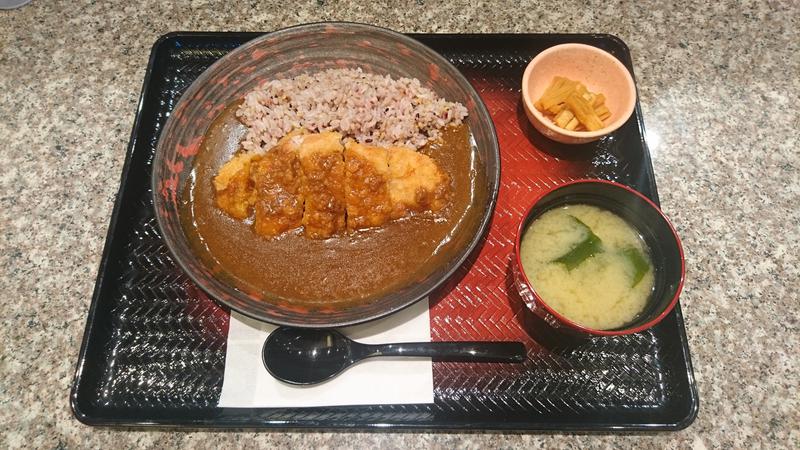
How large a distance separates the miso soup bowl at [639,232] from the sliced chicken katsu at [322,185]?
0.86m

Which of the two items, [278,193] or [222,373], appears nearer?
[222,373]

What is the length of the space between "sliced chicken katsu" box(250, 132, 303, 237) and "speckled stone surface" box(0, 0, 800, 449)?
2.74 ft

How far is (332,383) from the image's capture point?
210 cm

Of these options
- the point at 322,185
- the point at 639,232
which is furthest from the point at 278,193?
the point at 639,232

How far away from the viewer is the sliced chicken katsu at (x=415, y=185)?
243 centimetres

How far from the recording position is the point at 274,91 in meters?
2.63

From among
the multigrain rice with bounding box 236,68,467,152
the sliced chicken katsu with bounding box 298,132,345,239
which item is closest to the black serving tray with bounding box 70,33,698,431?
the sliced chicken katsu with bounding box 298,132,345,239

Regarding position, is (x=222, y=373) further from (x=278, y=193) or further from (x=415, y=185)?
(x=415, y=185)

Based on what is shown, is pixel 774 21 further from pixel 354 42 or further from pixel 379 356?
pixel 379 356

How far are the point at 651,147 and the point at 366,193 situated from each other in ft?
5.24

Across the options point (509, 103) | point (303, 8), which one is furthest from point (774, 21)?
point (303, 8)

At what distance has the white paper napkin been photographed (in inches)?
81.4

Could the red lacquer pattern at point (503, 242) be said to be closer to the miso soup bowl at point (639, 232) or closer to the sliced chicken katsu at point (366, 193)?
the miso soup bowl at point (639, 232)

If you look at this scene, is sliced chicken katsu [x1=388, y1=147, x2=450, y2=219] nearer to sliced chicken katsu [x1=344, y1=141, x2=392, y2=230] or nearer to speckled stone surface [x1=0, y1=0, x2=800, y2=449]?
sliced chicken katsu [x1=344, y1=141, x2=392, y2=230]
